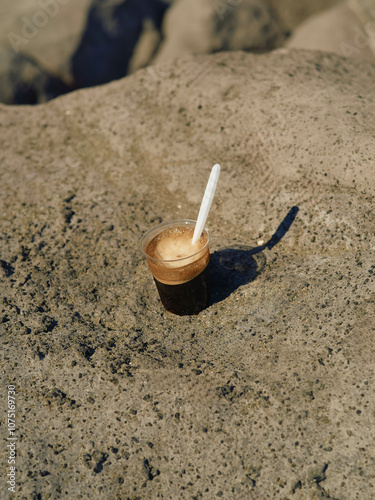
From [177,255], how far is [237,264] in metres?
0.57

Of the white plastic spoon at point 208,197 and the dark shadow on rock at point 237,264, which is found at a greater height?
the white plastic spoon at point 208,197

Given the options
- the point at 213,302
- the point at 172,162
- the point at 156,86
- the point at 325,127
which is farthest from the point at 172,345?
Result: the point at 156,86

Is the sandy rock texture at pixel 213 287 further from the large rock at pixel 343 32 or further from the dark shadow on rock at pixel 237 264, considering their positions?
the large rock at pixel 343 32

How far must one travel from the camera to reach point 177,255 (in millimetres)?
2342

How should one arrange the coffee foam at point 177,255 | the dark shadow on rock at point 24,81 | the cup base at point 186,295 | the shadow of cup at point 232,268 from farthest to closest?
the dark shadow on rock at point 24,81, the shadow of cup at point 232,268, the cup base at point 186,295, the coffee foam at point 177,255

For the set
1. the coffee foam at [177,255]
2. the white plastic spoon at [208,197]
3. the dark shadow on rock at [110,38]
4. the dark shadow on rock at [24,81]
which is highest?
the white plastic spoon at [208,197]

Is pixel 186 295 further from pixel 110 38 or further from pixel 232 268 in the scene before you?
pixel 110 38

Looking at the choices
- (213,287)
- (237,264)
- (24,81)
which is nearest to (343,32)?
(24,81)

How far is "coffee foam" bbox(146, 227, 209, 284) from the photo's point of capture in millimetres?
2258

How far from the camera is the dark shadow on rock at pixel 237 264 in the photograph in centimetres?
265

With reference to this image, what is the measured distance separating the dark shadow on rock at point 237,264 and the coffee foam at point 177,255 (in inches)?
13.7

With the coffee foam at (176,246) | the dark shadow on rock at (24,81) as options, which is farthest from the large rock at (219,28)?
the coffee foam at (176,246)

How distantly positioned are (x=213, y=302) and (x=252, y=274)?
0.31 m

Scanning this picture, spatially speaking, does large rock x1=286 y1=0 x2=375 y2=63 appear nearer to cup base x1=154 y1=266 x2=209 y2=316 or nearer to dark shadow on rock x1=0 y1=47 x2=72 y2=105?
dark shadow on rock x1=0 y1=47 x2=72 y2=105
